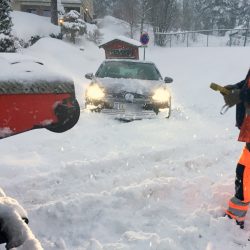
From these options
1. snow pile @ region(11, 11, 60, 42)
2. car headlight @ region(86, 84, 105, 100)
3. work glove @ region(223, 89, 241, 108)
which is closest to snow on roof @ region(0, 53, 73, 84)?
work glove @ region(223, 89, 241, 108)

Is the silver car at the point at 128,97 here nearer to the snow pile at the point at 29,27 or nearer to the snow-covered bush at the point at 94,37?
the snow pile at the point at 29,27

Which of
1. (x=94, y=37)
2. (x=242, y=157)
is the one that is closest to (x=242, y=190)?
(x=242, y=157)

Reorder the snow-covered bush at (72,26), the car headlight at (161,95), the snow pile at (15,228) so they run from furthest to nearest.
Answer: the snow-covered bush at (72,26), the car headlight at (161,95), the snow pile at (15,228)

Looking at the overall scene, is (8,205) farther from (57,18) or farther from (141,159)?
(57,18)

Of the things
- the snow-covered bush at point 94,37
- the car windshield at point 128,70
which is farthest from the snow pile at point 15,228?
the snow-covered bush at point 94,37

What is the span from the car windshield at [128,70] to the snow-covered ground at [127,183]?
1627 mm

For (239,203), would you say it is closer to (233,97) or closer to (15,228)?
(233,97)

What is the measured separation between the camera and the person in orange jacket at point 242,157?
3.39 metres

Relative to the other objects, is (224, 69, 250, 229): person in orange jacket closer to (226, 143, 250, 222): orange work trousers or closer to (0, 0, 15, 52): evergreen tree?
(226, 143, 250, 222): orange work trousers

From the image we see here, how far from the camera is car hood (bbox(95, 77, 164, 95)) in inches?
346

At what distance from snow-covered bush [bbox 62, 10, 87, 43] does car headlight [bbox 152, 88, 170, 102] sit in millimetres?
22400

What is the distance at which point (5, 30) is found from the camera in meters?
18.7

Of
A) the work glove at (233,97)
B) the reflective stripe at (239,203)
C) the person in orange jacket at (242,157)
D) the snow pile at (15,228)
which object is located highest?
the snow pile at (15,228)

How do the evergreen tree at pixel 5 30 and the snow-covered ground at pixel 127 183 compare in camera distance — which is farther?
the evergreen tree at pixel 5 30
